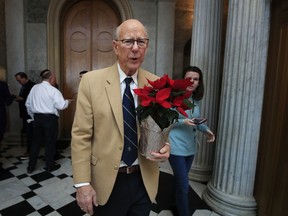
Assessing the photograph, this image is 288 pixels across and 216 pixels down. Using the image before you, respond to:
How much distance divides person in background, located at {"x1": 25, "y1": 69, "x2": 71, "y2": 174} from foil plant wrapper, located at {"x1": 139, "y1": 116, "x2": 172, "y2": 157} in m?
3.06

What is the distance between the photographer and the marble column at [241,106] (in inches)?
98.0

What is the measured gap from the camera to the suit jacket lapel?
1348 mm

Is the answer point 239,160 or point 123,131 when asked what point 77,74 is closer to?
point 239,160

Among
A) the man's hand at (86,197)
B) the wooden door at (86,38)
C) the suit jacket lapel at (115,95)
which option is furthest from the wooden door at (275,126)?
the wooden door at (86,38)

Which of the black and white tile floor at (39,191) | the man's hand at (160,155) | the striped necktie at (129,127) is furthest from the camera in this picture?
the black and white tile floor at (39,191)

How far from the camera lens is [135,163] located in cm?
148

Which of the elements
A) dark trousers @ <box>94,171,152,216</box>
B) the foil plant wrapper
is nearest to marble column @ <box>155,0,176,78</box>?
dark trousers @ <box>94,171,152,216</box>

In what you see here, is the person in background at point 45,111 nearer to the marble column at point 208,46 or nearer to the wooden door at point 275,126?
the marble column at point 208,46

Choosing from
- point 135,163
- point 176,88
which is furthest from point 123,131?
point 176,88

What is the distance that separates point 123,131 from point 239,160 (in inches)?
72.2

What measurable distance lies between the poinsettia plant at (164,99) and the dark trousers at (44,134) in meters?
3.22

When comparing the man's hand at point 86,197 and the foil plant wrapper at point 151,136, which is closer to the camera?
the foil plant wrapper at point 151,136

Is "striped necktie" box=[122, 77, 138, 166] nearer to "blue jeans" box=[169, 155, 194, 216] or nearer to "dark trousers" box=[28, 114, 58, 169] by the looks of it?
"blue jeans" box=[169, 155, 194, 216]

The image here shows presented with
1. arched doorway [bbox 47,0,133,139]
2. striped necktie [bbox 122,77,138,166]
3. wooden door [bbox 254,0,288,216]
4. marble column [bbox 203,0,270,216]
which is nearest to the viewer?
striped necktie [bbox 122,77,138,166]
